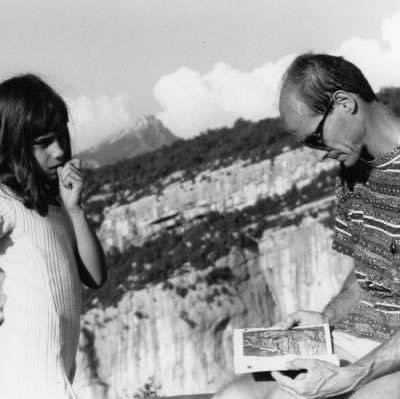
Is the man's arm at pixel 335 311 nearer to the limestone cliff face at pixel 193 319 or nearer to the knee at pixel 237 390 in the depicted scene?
the knee at pixel 237 390

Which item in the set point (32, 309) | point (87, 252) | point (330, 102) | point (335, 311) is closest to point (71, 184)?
point (87, 252)

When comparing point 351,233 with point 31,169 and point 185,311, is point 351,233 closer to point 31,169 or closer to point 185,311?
point 31,169

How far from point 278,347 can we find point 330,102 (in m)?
1.06

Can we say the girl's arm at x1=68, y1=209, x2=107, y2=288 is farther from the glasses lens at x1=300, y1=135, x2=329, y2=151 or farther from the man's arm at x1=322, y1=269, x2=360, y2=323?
the man's arm at x1=322, y1=269, x2=360, y2=323

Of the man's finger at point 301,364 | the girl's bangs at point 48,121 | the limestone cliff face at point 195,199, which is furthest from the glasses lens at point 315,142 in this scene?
the limestone cliff face at point 195,199

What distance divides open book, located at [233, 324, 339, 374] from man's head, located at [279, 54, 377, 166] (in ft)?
2.50

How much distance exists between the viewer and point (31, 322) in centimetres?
293

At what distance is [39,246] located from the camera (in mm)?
2984

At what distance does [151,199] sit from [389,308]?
1878 cm

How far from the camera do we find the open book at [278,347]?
336 cm

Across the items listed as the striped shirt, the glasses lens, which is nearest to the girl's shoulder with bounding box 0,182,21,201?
the glasses lens

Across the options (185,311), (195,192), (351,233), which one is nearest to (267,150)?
(195,192)

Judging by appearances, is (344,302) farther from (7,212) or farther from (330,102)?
(7,212)

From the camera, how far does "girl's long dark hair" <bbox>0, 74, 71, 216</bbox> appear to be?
3055 millimetres
